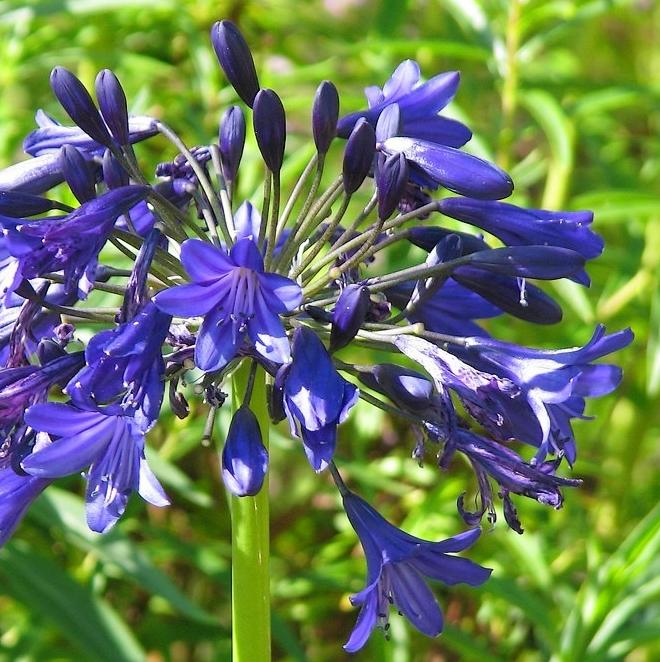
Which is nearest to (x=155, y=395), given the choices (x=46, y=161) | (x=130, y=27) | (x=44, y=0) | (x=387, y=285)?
(x=387, y=285)

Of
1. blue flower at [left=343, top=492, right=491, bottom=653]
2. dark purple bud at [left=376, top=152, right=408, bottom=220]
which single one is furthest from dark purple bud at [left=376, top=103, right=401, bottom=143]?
blue flower at [left=343, top=492, right=491, bottom=653]

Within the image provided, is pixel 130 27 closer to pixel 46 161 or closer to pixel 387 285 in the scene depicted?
pixel 46 161

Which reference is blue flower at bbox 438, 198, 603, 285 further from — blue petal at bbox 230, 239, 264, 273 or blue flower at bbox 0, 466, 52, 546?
blue flower at bbox 0, 466, 52, 546

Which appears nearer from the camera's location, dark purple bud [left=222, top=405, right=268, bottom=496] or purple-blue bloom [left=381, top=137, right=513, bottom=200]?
dark purple bud [left=222, top=405, right=268, bottom=496]

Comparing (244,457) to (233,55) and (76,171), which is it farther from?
(233,55)

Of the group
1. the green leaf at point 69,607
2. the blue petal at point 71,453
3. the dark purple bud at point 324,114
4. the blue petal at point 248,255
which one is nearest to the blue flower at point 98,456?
the blue petal at point 71,453

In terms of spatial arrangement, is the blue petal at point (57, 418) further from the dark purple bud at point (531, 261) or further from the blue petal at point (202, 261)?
the dark purple bud at point (531, 261)
